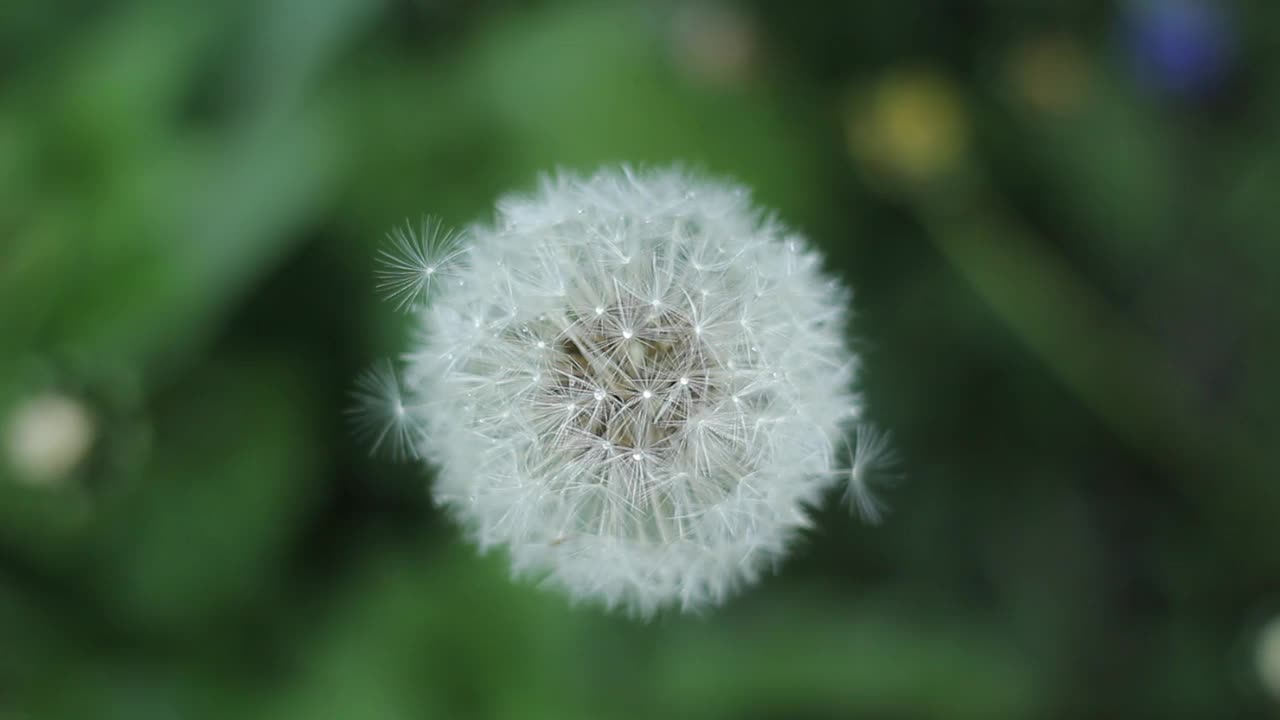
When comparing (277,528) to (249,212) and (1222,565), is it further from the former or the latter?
(1222,565)

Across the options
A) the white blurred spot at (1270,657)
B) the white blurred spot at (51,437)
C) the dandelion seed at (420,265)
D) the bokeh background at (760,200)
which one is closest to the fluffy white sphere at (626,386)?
the dandelion seed at (420,265)

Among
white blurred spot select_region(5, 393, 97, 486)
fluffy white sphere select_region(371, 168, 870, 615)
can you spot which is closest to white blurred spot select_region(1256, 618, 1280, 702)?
fluffy white sphere select_region(371, 168, 870, 615)

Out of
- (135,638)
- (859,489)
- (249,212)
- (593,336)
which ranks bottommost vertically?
(859,489)

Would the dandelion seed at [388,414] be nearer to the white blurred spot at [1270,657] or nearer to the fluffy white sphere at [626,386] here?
the fluffy white sphere at [626,386]

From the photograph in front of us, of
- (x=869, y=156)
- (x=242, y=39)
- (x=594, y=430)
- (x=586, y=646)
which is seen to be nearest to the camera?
(x=594, y=430)

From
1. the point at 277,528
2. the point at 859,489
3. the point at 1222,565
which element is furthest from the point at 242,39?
the point at 1222,565

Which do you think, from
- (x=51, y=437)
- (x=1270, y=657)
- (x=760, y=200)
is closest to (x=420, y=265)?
(x=51, y=437)

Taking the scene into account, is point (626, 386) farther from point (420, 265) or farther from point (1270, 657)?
point (1270, 657)

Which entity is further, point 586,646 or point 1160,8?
point 1160,8
